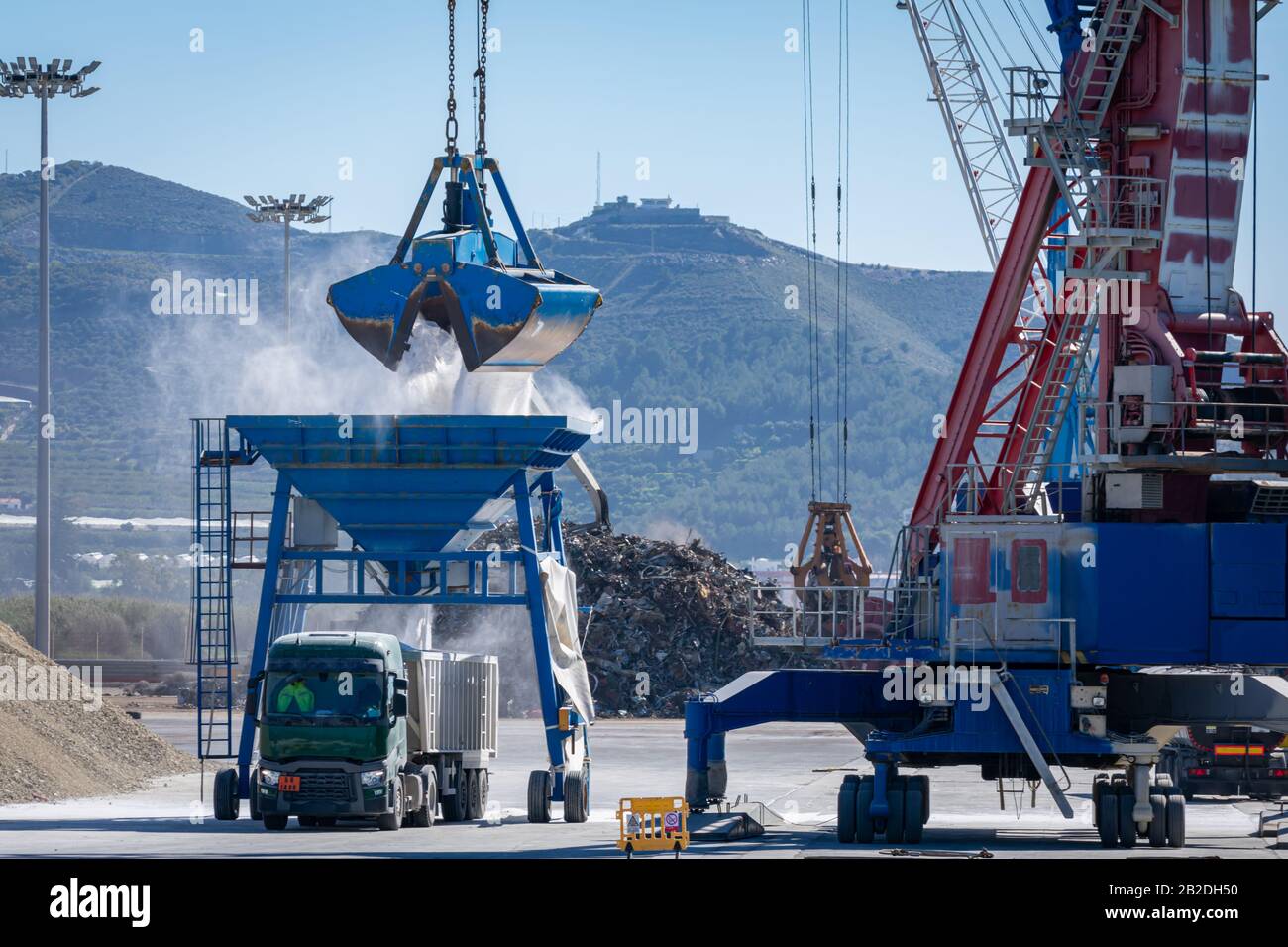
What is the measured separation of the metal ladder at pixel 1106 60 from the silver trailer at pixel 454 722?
14302 millimetres

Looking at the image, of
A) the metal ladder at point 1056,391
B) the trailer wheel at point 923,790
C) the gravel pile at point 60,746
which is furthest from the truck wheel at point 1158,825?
the gravel pile at point 60,746

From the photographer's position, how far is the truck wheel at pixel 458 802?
1537 inches

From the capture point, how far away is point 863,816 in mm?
33031

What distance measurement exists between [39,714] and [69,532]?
156808 mm

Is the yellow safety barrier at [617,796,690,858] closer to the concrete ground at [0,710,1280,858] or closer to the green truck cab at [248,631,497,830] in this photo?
the concrete ground at [0,710,1280,858]

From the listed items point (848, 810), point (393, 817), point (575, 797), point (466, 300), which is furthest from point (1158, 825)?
point (466, 300)

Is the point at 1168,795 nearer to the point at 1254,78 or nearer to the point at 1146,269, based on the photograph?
the point at 1146,269

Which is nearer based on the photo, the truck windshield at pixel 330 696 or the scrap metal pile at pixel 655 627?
the truck windshield at pixel 330 696

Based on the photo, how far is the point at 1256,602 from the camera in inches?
1309

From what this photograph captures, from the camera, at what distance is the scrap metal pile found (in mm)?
75062

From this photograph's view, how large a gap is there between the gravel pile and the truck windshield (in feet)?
27.6

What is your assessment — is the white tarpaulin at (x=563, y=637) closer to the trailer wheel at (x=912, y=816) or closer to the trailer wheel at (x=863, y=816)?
the trailer wheel at (x=863, y=816)

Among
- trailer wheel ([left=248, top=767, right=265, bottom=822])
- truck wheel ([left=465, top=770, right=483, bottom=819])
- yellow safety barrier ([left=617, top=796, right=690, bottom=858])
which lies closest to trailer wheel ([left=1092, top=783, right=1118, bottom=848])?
yellow safety barrier ([left=617, top=796, right=690, bottom=858])
